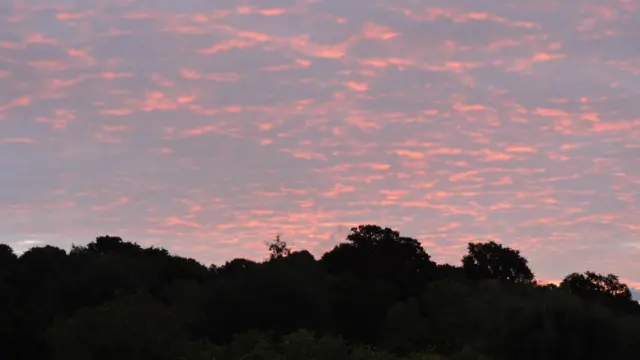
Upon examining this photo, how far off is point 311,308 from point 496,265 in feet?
168

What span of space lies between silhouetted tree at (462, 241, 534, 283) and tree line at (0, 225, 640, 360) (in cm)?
14

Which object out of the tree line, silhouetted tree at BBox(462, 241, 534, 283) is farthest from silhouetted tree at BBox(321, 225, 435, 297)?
silhouetted tree at BBox(462, 241, 534, 283)

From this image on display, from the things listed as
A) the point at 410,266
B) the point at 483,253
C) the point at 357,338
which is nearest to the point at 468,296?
the point at 357,338

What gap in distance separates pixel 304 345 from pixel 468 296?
34260 millimetres

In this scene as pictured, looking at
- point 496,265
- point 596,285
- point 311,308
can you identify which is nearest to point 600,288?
point 596,285

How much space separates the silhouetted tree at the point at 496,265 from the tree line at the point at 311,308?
141mm

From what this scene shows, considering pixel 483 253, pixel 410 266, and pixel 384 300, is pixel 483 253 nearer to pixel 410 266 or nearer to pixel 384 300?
pixel 410 266

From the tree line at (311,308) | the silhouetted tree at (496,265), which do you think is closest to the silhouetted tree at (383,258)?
the tree line at (311,308)

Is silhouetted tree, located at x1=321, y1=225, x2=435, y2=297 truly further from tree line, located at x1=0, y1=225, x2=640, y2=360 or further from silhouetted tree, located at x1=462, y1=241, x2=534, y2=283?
silhouetted tree, located at x1=462, y1=241, x2=534, y2=283

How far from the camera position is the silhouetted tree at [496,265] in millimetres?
112875

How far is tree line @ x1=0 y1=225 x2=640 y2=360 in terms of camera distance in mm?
40031

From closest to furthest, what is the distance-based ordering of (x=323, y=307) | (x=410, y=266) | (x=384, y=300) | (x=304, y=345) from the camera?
1. (x=304, y=345)
2. (x=323, y=307)
3. (x=384, y=300)
4. (x=410, y=266)

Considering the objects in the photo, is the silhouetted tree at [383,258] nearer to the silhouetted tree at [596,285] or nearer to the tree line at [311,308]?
the tree line at [311,308]

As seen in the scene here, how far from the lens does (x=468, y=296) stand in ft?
242
